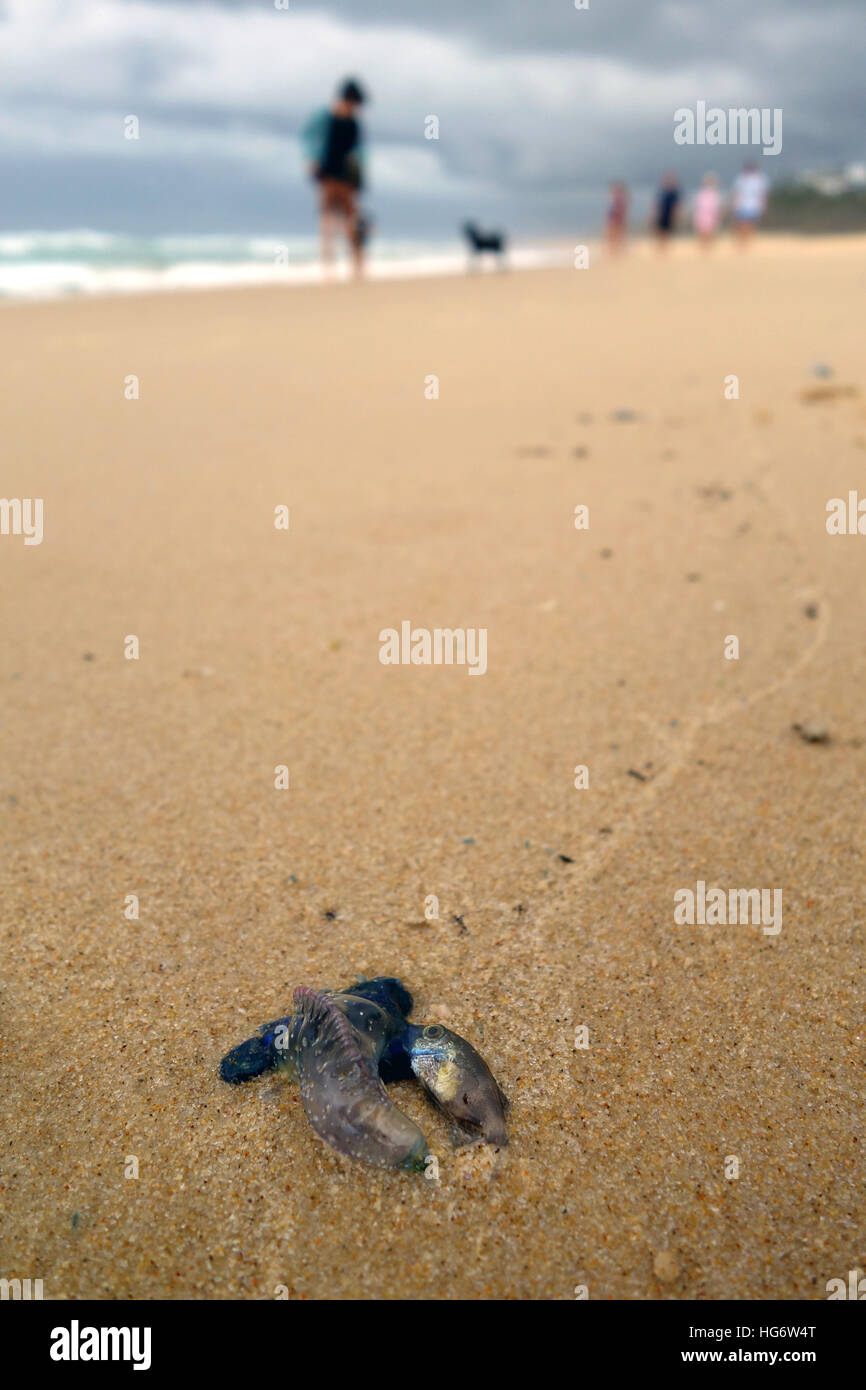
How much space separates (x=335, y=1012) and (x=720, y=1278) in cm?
62

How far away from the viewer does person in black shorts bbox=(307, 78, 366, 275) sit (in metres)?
8.09

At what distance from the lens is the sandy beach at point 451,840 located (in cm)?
120

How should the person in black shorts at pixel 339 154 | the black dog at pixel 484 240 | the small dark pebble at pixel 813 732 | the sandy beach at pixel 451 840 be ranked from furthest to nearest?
the black dog at pixel 484 240 → the person in black shorts at pixel 339 154 → the small dark pebble at pixel 813 732 → the sandy beach at pixel 451 840

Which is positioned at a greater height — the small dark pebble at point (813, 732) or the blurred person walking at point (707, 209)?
the blurred person walking at point (707, 209)

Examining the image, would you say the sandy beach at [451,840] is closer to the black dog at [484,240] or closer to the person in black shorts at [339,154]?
the person in black shorts at [339,154]

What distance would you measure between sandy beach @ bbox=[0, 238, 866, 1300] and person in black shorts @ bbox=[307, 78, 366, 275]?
5425mm

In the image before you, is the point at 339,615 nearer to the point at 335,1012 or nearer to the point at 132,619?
the point at 132,619

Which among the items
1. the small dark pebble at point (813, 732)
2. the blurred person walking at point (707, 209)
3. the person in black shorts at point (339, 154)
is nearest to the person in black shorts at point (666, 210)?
the blurred person walking at point (707, 209)

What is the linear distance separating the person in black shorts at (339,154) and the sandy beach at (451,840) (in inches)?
214

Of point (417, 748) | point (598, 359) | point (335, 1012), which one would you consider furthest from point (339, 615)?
point (598, 359)

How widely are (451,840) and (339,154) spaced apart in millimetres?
8507

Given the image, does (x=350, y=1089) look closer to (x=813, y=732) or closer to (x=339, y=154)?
(x=813, y=732)

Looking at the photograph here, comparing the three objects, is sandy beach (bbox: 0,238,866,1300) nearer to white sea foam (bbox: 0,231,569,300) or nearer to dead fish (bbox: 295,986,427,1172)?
dead fish (bbox: 295,986,427,1172)

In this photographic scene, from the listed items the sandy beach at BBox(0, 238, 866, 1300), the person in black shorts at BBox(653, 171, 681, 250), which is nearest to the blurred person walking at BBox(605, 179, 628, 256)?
A: the person in black shorts at BBox(653, 171, 681, 250)
